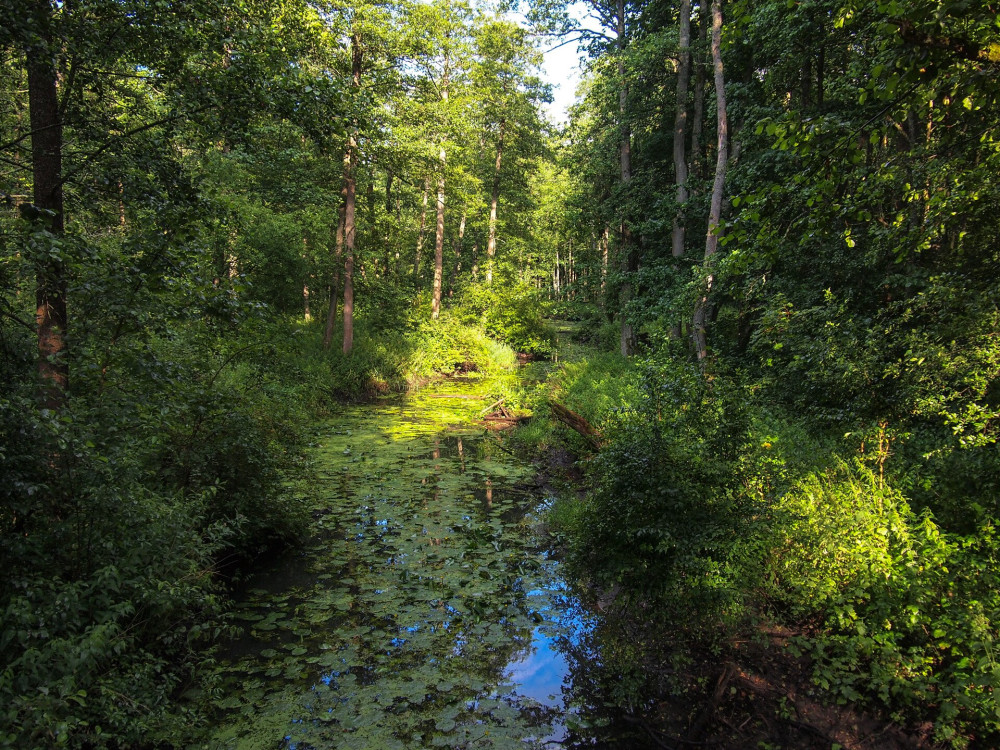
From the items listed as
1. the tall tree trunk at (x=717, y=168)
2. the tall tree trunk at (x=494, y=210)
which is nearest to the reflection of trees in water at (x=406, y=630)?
the tall tree trunk at (x=717, y=168)

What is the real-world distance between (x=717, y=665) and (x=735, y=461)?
1593 millimetres

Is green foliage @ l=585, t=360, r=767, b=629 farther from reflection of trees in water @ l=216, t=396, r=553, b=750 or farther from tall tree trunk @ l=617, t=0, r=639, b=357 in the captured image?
tall tree trunk @ l=617, t=0, r=639, b=357

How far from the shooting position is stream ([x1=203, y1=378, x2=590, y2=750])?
378 cm

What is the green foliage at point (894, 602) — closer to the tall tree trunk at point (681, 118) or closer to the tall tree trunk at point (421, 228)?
the tall tree trunk at point (681, 118)

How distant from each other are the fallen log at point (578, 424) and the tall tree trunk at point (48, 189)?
6.57m

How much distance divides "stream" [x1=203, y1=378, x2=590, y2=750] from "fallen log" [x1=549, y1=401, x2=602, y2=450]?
1.47 meters

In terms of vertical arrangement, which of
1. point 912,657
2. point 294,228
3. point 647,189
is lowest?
point 912,657

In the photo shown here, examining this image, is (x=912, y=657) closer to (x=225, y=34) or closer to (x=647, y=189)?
(x=225, y=34)

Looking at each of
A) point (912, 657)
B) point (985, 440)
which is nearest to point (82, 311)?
point (912, 657)

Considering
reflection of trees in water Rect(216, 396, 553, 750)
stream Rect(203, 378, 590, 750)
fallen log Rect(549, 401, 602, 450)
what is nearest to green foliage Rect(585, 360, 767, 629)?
stream Rect(203, 378, 590, 750)

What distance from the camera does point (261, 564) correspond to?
616cm

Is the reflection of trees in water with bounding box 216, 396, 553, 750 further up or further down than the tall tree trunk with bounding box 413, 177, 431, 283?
further down

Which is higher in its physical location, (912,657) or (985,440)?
(985,440)

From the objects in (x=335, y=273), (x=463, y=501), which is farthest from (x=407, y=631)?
(x=335, y=273)
